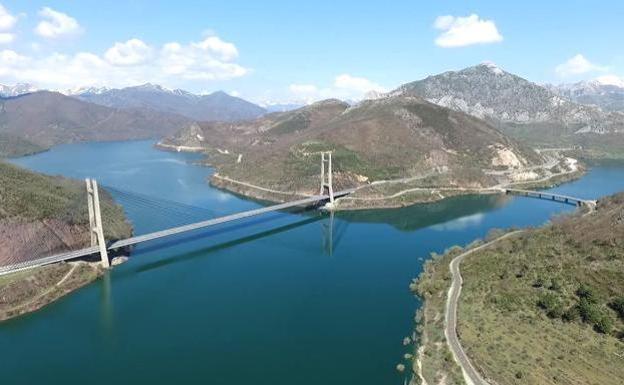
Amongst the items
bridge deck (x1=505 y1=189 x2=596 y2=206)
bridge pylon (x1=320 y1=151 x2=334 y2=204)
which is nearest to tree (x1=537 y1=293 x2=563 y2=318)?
bridge pylon (x1=320 y1=151 x2=334 y2=204)

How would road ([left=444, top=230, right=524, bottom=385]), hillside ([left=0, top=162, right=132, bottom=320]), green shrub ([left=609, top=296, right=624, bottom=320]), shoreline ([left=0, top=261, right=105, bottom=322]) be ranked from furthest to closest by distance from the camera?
hillside ([left=0, top=162, right=132, bottom=320]), shoreline ([left=0, top=261, right=105, bottom=322]), green shrub ([left=609, top=296, right=624, bottom=320]), road ([left=444, top=230, right=524, bottom=385])

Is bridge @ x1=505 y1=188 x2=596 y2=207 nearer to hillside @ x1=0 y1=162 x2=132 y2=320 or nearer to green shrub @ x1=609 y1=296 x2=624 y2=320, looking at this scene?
green shrub @ x1=609 y1=296 x2=624 y2=320

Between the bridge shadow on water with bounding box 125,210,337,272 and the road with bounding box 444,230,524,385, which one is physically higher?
the bridge shadow on water with bounding box 125,210,337,272

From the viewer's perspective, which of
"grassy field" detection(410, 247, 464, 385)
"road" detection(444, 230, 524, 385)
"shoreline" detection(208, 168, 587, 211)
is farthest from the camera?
"shoreline" detection(208, 168, 587, 211)

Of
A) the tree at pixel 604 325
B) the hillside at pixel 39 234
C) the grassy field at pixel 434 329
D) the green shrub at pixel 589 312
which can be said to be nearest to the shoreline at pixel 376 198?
the grassy field at pixel 434 329

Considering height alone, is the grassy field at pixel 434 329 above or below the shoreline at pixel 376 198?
below

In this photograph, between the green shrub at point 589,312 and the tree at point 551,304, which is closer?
the green shrub at point 589,312

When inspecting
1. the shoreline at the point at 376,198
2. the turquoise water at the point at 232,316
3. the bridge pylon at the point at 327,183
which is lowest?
the turquoise water at the point at 232,316

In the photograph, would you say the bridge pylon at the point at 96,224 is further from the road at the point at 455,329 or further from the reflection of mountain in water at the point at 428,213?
the reflection of mountain in water at the point at 428,213
